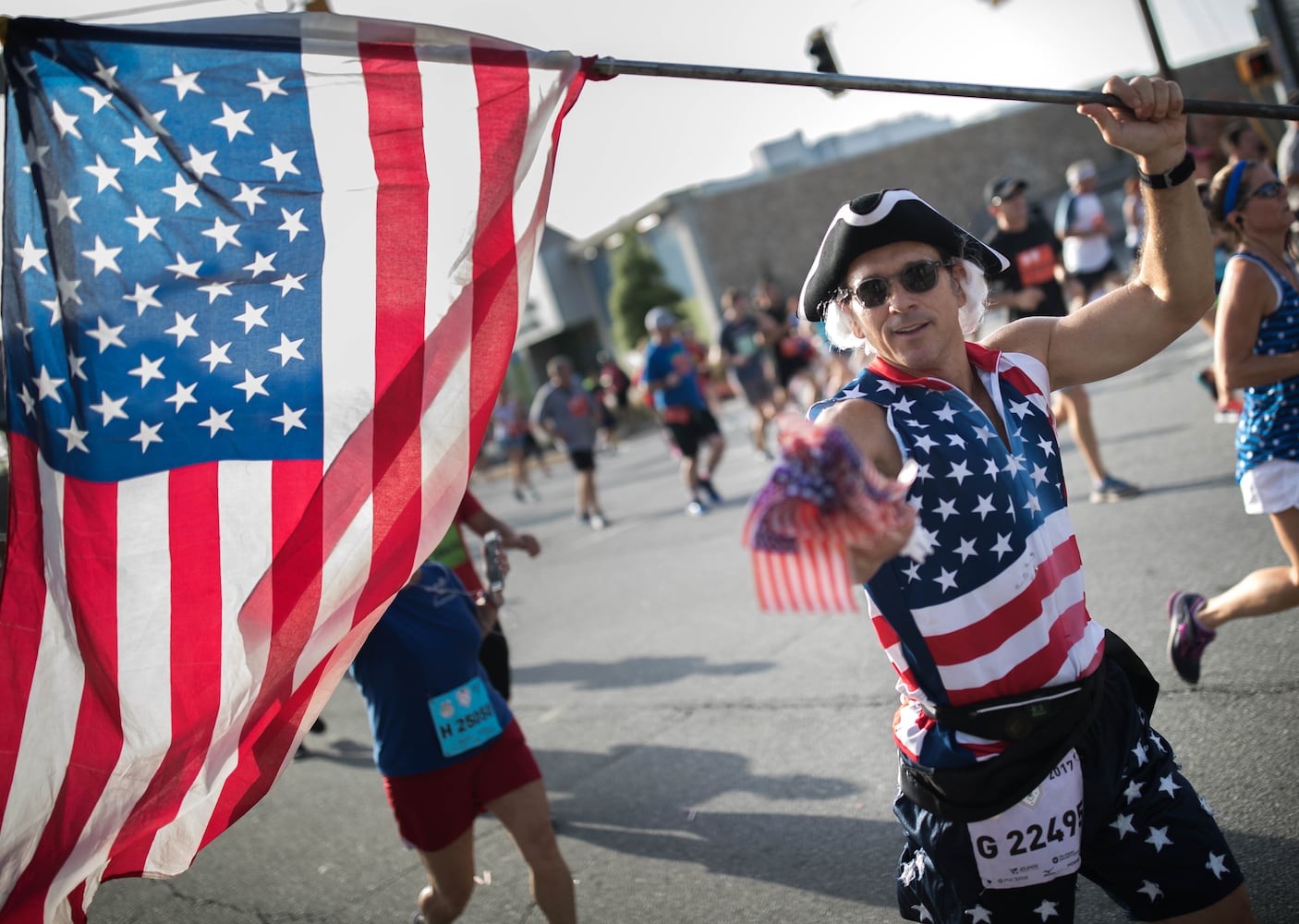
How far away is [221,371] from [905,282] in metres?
1.65

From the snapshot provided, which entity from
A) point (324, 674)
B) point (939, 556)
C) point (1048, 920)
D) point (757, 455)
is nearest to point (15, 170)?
point (324, 674)

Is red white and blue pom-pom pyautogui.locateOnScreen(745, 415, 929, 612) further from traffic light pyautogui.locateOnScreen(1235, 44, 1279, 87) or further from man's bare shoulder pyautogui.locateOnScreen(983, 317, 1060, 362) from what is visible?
traffic light pyautogui.locateOnScreen(1235, 44, 1279, 87)

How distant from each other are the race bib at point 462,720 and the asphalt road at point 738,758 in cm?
99

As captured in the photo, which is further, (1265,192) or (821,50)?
(821,50)

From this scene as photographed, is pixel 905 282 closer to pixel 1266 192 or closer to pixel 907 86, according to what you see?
Result: pixel 907 86

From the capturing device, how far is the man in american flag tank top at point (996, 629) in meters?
2.11

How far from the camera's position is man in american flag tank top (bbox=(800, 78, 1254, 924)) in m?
2.11

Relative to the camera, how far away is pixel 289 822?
19.0ft

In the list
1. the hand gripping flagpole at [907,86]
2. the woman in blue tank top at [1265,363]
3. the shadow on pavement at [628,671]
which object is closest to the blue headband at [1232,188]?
the woman in blue tank top at [1265,363]

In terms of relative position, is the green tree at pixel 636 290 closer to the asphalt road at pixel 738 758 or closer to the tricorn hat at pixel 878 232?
the asphalt road at pixel 738 758

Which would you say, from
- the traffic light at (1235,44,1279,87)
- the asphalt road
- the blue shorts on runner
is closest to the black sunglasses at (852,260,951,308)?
the blue shorts on runner

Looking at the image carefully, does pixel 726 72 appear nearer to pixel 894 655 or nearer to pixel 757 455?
pixel 894 655

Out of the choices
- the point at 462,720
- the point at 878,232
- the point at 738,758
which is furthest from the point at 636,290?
the point at 878,232

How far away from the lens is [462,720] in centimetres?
357
